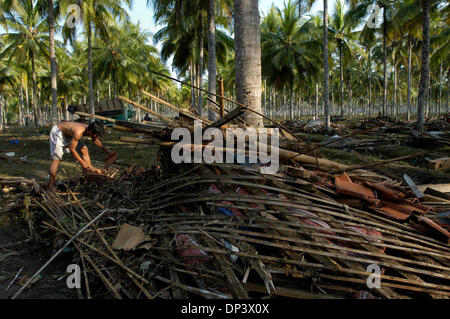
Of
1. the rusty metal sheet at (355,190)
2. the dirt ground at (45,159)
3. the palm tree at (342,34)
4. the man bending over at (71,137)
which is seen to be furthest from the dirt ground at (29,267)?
the palm tree at (342,34)

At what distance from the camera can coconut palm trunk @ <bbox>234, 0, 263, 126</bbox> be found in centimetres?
377

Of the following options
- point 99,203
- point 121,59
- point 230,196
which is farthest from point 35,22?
point 230,196

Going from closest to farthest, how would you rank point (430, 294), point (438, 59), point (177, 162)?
point (430, 294) → point (177, 162) → point (438, 59)

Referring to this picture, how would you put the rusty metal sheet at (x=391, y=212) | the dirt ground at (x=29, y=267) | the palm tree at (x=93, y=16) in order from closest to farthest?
the dirt ground at (x=29, y=267) → the rusty metal sheet at (x=391, y=212) → the palm tree at (x=93, y=16)

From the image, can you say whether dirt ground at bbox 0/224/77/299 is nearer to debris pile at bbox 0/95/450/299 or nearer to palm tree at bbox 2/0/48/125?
debris pile at bbox 0/95/450/299

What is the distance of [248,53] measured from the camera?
12.5 feet

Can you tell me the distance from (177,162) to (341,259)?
201 cm

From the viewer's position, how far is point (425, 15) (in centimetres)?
1040

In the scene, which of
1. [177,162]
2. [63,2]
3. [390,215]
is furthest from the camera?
[63,2]

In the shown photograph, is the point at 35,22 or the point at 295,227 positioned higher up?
the point at 35,22

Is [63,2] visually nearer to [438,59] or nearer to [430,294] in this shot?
[430,294]

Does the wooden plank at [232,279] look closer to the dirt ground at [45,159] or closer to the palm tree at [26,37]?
the dirt ground at [45,159]

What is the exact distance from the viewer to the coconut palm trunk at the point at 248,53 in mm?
3770
